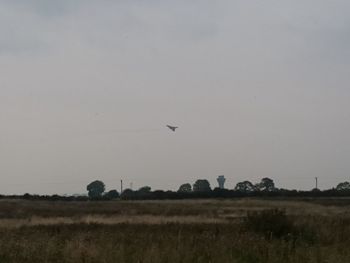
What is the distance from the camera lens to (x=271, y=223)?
16.4 meters

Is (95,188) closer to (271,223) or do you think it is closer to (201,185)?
(201,185)

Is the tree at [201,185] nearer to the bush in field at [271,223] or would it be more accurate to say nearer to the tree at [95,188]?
the tree at [95,188]

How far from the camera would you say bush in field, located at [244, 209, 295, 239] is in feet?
52.4

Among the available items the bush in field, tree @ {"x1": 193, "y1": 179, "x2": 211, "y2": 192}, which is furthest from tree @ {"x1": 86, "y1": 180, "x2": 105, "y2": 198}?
the bush in field

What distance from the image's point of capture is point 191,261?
8.82 meters

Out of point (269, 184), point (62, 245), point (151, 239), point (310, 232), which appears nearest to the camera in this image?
point (62, 245)

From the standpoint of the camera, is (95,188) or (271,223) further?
(95,188)

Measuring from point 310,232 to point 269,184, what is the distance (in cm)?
14922

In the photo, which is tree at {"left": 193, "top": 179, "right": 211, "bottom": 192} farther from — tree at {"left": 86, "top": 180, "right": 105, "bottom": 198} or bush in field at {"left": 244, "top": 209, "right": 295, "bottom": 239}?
bush in field at {"left": 244, "top": 209, "right": 295, "bottom": 239}

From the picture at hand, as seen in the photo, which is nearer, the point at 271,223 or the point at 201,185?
the point at 271,223

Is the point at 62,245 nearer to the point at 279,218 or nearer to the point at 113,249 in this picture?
the point at 113,249

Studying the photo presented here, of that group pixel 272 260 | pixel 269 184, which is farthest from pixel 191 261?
pixel 269 184

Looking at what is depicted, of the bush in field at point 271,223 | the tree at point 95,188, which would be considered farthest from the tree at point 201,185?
the bush in field at point 271,223

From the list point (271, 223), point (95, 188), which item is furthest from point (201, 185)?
point (271, 223)
